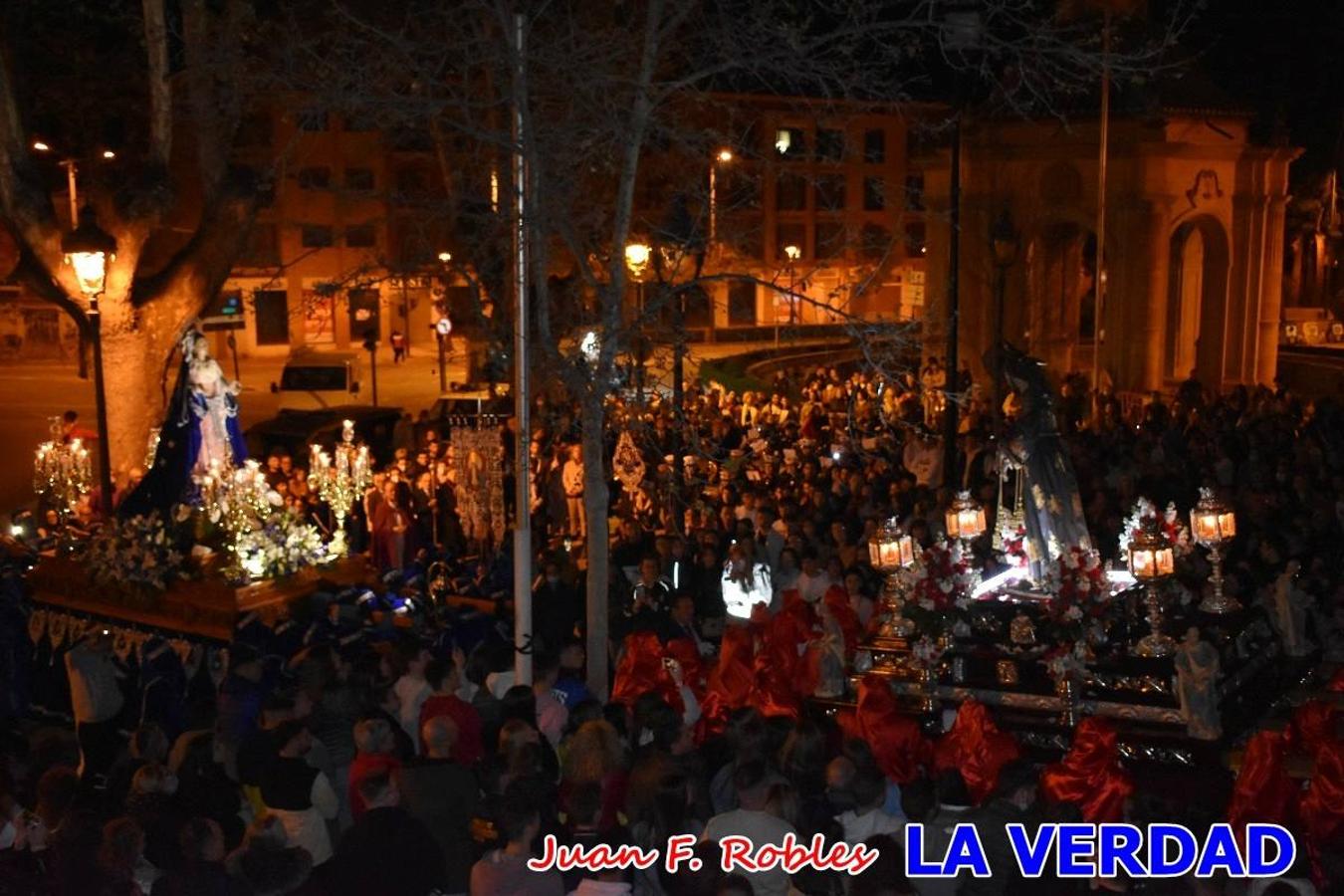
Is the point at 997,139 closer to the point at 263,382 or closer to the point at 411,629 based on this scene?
the point at 411,629

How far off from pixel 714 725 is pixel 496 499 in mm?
7335

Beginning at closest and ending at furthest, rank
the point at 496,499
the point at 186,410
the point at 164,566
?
the point at 164,566, the point at 186,410, the point at 496,499

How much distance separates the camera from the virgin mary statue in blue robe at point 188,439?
14961mm

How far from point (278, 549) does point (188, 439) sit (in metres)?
1.83

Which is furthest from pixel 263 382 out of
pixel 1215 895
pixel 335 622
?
pixel 1215 895

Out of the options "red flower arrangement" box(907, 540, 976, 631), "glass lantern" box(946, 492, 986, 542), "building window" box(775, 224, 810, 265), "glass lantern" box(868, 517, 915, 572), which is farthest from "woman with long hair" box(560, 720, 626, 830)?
"building window" box(775, 224, 810, 265)

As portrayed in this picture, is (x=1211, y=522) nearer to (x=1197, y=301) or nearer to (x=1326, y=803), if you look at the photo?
(x=1326, y=803)

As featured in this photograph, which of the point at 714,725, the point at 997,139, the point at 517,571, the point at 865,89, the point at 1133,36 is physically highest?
the point at 1133,36

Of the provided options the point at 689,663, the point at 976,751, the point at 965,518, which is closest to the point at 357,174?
the point at 965,518

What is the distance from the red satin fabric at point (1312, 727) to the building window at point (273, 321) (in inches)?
1938

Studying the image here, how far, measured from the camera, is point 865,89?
1004cm

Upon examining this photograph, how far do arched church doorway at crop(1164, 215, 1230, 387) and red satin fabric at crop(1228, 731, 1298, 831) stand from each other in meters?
22.7

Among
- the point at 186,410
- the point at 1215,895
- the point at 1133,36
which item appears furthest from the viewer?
the point at 1133,36

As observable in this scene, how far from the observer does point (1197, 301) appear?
34094 mm
